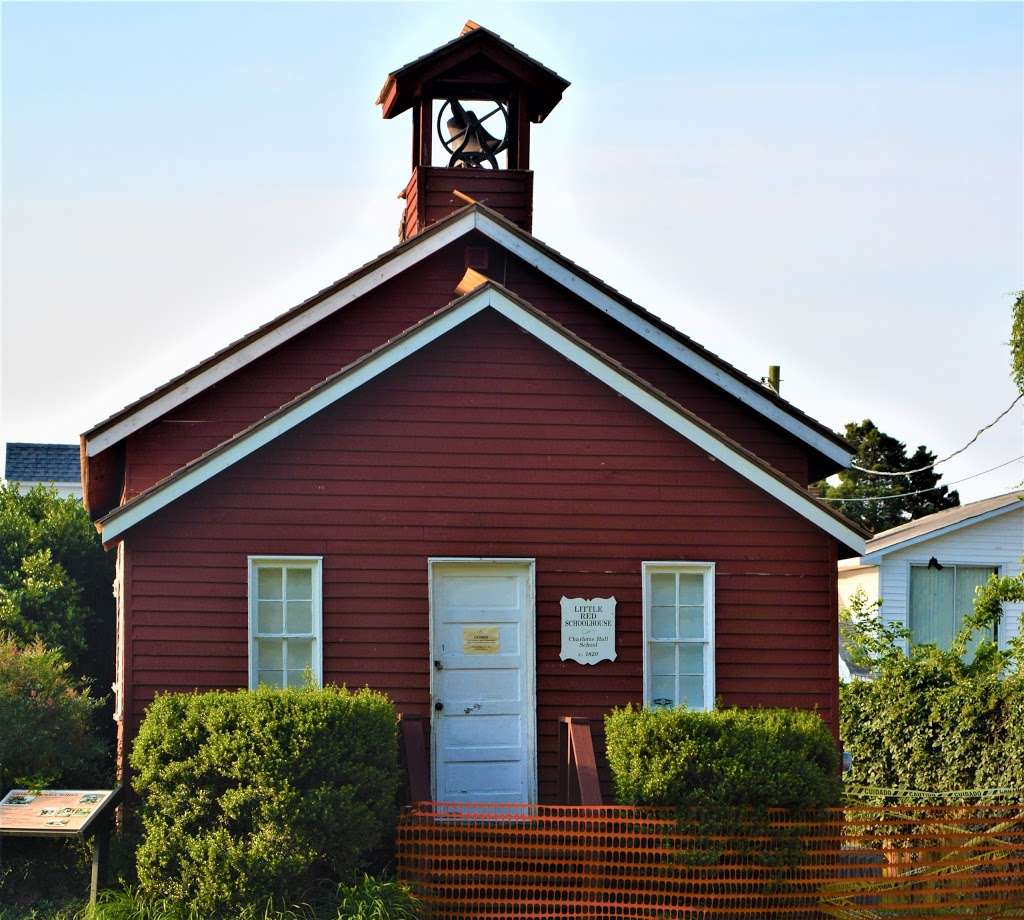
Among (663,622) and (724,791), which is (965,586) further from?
(724,791)

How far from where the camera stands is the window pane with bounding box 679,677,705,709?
48.9 ft

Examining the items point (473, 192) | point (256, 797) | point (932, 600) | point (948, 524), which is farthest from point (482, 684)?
point (932, 600)

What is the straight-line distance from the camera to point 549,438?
14.7 metres

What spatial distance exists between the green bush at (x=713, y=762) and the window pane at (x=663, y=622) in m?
2.26

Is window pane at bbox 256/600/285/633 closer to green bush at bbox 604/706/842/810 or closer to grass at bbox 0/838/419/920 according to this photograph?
grass at bbox 0/838/419/920

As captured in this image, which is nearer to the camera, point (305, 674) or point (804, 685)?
point (305, 674)

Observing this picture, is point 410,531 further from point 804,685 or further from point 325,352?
point 804,685

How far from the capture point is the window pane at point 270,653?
1442 centimetres

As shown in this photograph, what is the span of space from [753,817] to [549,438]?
4166 millimetres

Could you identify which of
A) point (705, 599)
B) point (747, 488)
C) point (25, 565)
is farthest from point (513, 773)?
point (25, 565)

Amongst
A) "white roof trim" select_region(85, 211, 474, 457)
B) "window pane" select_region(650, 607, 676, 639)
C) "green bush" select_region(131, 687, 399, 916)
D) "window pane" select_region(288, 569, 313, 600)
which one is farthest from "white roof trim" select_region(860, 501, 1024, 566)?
"green bush" select_region(131, 687, 399, 916)

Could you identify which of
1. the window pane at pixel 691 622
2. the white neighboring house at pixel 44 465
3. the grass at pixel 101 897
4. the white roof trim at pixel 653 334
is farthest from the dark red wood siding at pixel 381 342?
the white neighboring house at pixel 44 465

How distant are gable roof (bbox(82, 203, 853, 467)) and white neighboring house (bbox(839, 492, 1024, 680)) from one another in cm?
1625

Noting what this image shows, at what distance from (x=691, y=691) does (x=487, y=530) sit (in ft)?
8.14
